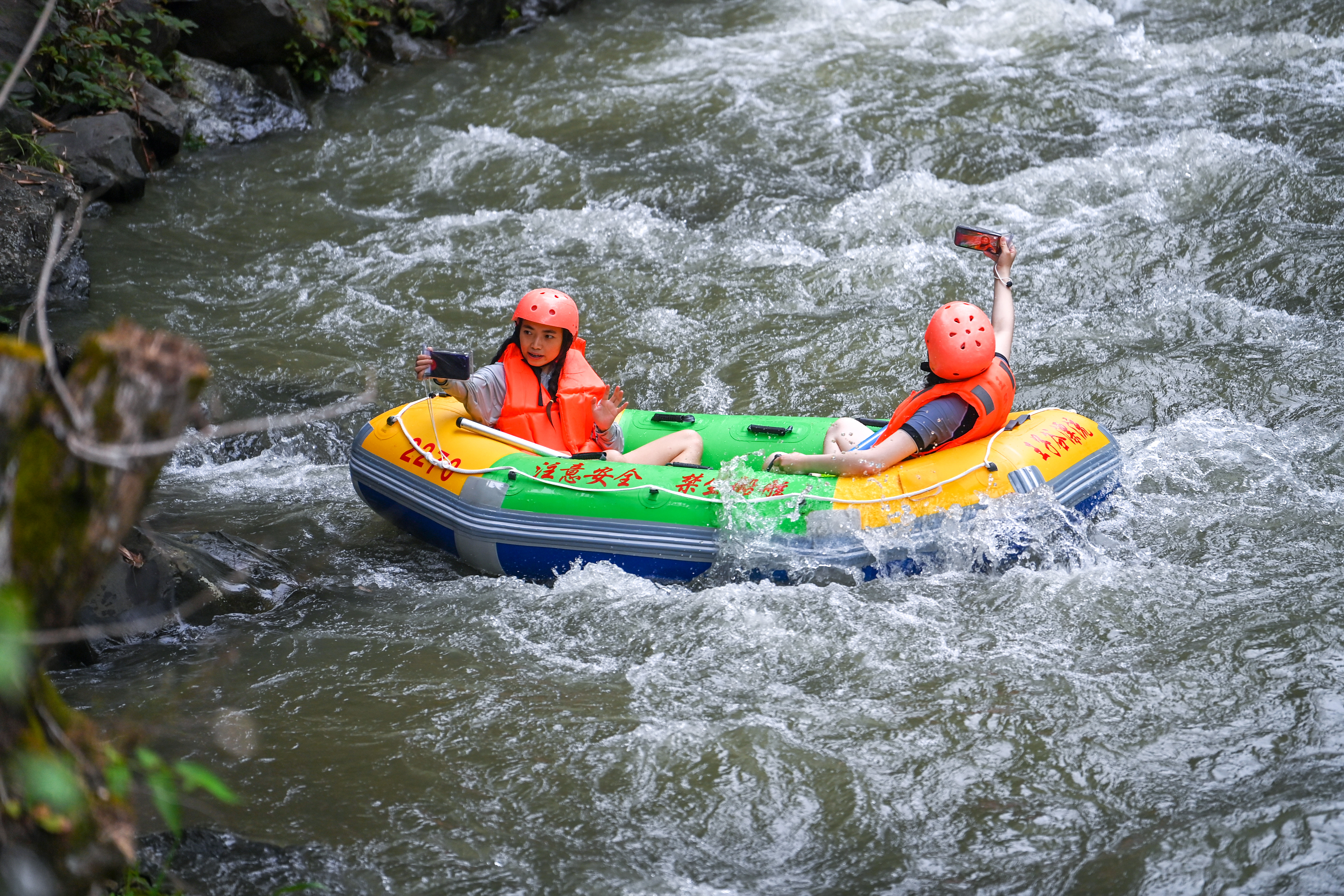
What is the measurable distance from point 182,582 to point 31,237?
11.7 ft

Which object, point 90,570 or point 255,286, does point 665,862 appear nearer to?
point 90,570

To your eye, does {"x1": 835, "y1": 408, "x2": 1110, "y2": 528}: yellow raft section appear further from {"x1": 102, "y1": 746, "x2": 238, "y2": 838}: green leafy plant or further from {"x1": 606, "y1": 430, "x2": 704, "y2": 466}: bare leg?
{"x1": 102, "y1": 746, "x2": 238, "y2": 838}: green leafy plant

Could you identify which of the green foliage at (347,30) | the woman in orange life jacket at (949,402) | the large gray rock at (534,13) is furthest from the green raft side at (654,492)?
the large gray rock at (534,13)

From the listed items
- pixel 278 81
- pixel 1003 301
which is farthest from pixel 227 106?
pixel 1003 301

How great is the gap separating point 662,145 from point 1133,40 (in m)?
4.63

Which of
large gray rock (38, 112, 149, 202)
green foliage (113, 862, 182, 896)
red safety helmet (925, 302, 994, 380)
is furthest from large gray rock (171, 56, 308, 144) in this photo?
green foliage (113, 862, 182, 896)

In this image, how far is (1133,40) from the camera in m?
10.4

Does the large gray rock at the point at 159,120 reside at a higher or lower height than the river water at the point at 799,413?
higher

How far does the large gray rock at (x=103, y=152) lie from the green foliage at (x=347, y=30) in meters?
2.22

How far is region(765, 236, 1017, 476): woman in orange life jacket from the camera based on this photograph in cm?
468

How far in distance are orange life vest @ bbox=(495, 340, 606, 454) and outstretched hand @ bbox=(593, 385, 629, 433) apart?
0.20 ft

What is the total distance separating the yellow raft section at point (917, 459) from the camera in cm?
461

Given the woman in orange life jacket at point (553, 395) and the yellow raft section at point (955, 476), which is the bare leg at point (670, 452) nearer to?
the woman in orange life jacket at point (553, 395)

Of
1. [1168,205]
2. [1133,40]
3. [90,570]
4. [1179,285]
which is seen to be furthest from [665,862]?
[1133,40]
